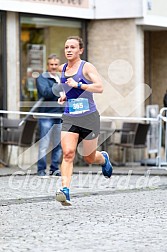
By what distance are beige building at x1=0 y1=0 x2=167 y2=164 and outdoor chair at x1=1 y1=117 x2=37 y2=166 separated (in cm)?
52

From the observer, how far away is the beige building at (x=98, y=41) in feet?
62.2

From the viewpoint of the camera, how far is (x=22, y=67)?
19.2m

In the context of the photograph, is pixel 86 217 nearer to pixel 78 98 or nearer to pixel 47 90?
pixel 78 98

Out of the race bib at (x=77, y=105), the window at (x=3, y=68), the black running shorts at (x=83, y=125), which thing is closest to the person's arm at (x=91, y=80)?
the race bib at (x=77, y=105)

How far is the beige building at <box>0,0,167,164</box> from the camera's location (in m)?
19.0

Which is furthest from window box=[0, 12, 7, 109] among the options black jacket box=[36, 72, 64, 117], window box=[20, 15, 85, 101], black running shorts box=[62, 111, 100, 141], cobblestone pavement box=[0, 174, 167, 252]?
black running shorts box=[62, 111, 100, 141]

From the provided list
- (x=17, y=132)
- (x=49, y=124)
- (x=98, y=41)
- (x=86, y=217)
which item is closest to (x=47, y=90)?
(x=49, y=124)

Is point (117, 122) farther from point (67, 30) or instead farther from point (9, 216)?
point (9, 216)

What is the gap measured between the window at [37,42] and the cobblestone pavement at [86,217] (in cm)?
486

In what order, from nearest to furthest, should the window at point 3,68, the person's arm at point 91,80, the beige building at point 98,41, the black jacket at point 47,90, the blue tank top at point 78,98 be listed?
the person's arm at point 91,80, the blue tank top at point 78,98, the black jacket at point 47,90, the window at point 3,68, the beige building at point 98,41

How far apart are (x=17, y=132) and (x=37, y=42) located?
8.08ft

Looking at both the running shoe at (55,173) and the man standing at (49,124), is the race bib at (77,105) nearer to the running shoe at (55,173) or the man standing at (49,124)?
the man standing at (49,124)

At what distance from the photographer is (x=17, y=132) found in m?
18.2

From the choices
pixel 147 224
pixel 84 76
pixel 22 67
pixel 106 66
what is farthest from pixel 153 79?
pixel 147 224
